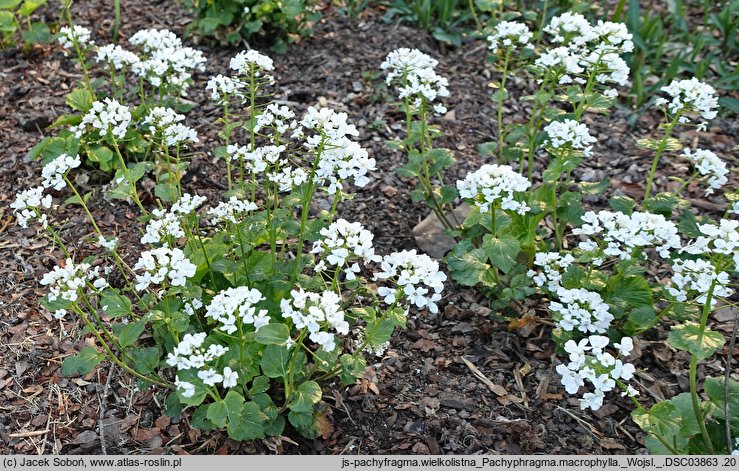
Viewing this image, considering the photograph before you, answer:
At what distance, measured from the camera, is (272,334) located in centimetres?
221

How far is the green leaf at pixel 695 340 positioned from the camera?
2256 millimetres

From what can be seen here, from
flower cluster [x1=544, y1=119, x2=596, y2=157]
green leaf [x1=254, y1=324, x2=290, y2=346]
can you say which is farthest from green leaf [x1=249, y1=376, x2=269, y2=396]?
flower cluster [x1=544, y1=119, x2=596, y2=157]

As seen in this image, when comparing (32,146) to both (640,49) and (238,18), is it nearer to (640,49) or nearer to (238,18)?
(238,18)

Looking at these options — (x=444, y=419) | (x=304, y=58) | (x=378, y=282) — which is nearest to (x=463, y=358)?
(x=444, y=419)

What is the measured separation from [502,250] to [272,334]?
3.27ft

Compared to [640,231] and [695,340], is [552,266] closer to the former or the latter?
[640,231]

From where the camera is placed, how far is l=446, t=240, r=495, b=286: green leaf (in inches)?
111

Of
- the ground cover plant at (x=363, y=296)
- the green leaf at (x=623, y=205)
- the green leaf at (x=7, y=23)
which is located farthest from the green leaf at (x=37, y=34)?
the green leaf at (x=623, y=205)

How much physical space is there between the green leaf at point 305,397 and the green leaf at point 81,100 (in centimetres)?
205

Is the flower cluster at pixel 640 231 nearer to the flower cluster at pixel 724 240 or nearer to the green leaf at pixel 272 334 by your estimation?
the flower cluster at pixel 724 240

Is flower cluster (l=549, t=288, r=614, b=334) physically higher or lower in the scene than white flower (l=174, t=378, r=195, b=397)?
lower

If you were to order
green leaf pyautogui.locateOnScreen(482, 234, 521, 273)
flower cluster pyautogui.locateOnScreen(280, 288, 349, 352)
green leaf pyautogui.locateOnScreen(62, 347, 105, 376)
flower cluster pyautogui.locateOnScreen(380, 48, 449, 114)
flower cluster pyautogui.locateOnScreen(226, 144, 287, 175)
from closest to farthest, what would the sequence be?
flower cluster pyautogui.locateOnScreen(280, 288, 349, 352), green leaf pyautogui.locateOnScreen(62, 347, 105, 376), flower cluster pyautogui.locateOnScreen(226, 144, 287, 175), green leaf pyautogui.locateOnScreen(482, 234, 521, 273), flower cluster pyautogui.locateOnScreen(380, 48, 449, 114)

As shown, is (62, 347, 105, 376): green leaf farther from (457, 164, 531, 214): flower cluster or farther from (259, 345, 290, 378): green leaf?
(457, 164, 531, 214): flower cluster

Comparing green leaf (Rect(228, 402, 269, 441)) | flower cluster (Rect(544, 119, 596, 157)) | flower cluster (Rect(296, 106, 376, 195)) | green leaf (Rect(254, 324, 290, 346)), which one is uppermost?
flower cluster (Rect(296, 106, 376, 195))
